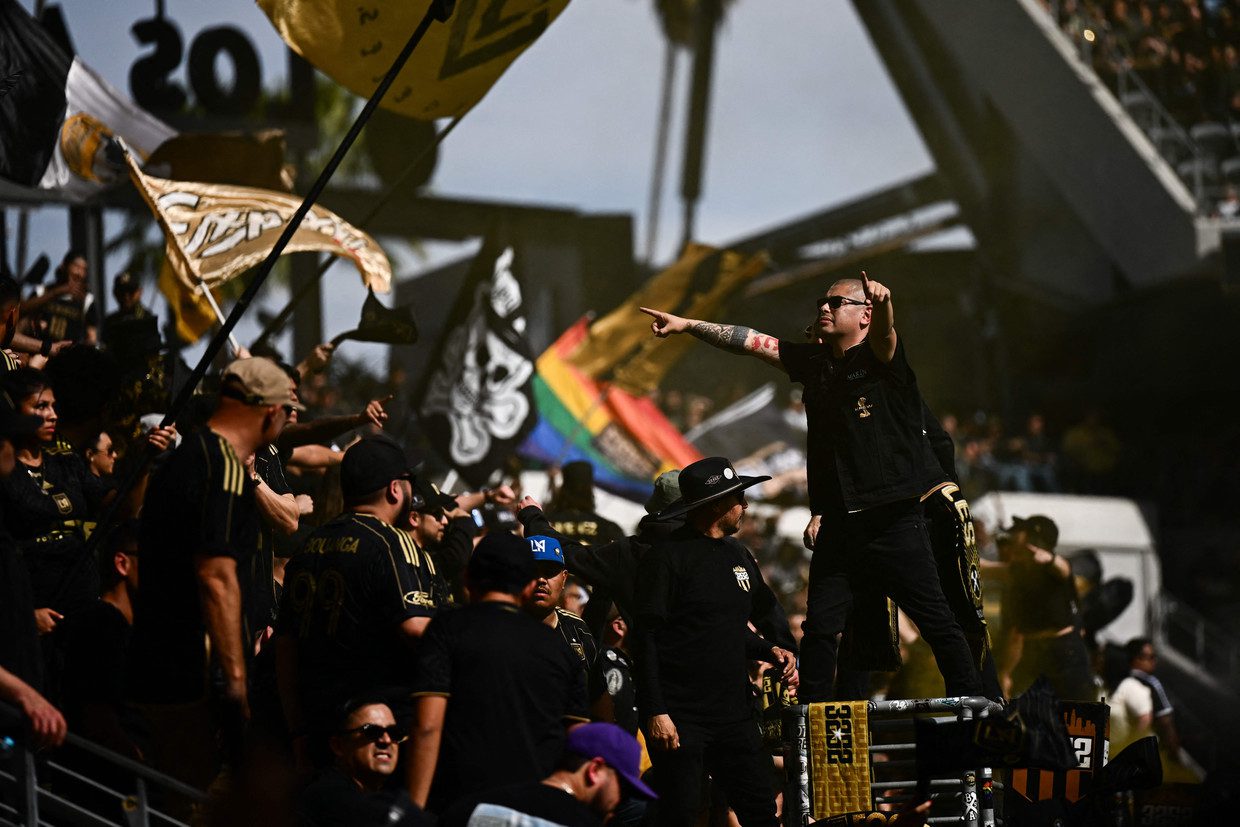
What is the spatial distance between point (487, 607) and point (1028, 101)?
2491cm

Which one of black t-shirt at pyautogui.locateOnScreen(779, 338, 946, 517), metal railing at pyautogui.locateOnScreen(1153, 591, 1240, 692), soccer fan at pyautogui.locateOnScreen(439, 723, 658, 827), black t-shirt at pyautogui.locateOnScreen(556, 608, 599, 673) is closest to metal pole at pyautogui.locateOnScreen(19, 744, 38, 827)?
soccer fan at pyautogui.locateOnScreen(439, 723, 658, 827)

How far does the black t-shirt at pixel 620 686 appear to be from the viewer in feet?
26.5

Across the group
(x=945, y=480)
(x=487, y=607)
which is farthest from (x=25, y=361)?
(x=945, y=480)

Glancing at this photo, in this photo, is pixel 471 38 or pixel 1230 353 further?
pixel 1230 353

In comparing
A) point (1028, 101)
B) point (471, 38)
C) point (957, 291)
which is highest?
point (471, 38)

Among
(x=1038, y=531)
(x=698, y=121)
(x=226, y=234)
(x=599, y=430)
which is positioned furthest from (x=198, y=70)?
(x=698, y=121)

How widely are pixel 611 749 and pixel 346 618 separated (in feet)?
3.71

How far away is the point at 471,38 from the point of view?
9.91 meters

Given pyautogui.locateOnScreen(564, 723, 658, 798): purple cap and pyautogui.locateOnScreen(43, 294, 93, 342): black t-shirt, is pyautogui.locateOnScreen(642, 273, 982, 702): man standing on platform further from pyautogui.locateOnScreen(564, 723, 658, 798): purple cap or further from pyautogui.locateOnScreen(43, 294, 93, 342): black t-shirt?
pyautogui.locateOnScreen(43, 294, 93, 342): black t-shirt

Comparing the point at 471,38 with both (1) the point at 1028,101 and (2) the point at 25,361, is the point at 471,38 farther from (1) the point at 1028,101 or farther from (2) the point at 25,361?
(1) the point at 1028,101

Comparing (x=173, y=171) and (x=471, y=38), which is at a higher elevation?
(x=471, y=38)

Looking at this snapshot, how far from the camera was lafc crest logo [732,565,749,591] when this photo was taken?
7508 mm

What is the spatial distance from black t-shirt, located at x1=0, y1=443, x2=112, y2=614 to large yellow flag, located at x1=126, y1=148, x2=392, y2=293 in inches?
107

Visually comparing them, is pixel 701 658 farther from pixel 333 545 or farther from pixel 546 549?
pixel 333 545
